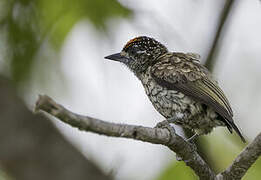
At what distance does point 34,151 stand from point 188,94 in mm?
1687

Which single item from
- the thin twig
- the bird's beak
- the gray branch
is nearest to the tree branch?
the gray branch

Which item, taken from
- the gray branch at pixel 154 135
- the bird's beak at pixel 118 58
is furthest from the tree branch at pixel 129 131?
the bird's beak at pixel 118 58

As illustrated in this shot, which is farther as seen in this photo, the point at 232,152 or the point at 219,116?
the point at 232,152

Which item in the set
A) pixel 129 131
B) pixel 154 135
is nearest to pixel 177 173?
pixel 154 135

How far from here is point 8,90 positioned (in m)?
6.23

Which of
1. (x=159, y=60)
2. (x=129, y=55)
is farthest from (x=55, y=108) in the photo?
(x=129, y=55)

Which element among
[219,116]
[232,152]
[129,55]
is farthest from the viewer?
[232,152]

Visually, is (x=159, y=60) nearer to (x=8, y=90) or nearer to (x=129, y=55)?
(x=129, y=55)

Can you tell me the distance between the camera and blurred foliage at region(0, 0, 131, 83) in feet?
20.6

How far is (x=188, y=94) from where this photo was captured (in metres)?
5.19

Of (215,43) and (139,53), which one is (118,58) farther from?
(215,43)

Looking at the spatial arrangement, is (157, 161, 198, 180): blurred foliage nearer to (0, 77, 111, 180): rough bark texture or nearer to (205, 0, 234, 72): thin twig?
(0, 77, 111, 180): rough bark texture

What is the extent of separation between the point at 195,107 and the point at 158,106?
1.26 ft

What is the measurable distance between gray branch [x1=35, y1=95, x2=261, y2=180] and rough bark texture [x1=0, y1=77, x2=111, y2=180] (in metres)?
1.72
